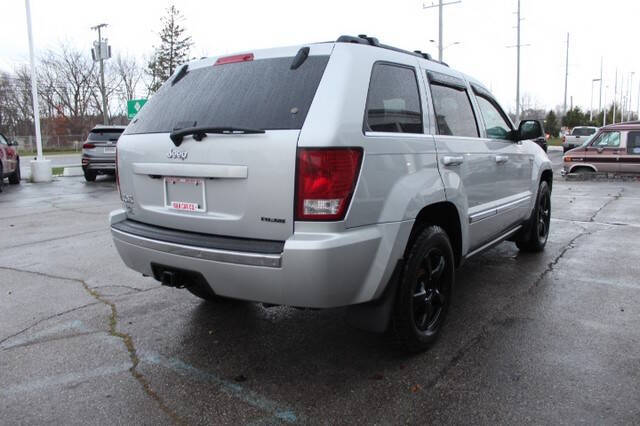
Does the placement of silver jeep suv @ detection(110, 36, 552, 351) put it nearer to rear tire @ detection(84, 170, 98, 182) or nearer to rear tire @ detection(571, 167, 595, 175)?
rear tire @ detection(571, 167, 595, 175)

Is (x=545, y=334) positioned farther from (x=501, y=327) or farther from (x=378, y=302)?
(x=378, y=302)

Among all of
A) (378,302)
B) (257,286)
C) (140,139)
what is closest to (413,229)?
(378,302)

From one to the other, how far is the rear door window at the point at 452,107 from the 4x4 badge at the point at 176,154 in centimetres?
174

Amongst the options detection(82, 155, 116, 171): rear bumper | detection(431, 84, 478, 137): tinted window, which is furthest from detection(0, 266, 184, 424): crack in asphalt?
detection(82, 155, 116, 171): rear bumper

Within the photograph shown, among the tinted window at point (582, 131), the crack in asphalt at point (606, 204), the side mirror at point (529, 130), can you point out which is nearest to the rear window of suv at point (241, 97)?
the side mirror at point (529, 130)

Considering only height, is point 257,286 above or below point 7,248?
above

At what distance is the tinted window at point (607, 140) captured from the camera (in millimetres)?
15195

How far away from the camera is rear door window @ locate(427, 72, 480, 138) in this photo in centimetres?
369

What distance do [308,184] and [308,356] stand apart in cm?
133

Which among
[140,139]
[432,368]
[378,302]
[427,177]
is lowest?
[432,368]

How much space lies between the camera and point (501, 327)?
3.81 meters

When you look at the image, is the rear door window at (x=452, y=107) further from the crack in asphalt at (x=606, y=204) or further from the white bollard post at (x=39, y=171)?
the white bollard post at (x=39, y=171)

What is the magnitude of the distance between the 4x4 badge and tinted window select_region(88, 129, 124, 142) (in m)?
14.2

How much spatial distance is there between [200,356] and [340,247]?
1.42 metres
